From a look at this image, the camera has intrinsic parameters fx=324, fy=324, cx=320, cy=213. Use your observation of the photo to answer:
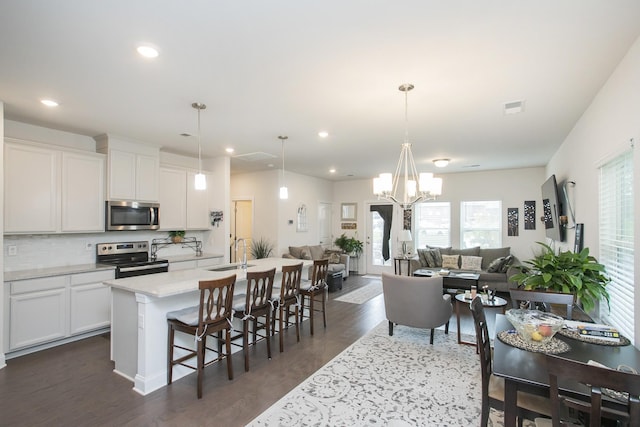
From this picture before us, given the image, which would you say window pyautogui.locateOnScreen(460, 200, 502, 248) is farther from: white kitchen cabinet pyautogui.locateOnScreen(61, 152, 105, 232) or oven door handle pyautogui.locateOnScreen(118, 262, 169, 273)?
white kitchen cabinet pyautogui.locateOnScreen(61, 152, 105, 232)

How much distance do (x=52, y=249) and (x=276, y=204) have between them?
402 cm

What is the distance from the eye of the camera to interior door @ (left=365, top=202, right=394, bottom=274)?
900 cm

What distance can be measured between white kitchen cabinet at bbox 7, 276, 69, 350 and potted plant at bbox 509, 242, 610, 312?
16.8 feet

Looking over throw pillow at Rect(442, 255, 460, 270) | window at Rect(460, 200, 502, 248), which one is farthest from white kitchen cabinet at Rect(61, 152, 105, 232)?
window at Rect(460, 200, 502, 248)

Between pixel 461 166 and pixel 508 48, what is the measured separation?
5.08 m

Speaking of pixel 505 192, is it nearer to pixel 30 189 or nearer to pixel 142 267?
pixel 142 267

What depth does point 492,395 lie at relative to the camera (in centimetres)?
197

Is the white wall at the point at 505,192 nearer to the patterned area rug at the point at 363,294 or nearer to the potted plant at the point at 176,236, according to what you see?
the patterned area rug at the point at 363,294

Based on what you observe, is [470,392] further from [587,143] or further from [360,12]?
[360,12]

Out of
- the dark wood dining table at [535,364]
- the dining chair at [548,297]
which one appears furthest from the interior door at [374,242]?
the dark wood dining table at [535,364]

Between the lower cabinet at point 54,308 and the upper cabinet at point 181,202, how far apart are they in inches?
54.3

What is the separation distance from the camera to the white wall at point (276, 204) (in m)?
7.35

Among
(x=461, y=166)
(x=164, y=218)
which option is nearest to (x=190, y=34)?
(x=164, y=218)

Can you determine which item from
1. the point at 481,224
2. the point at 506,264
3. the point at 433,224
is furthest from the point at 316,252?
the point at 506,264
